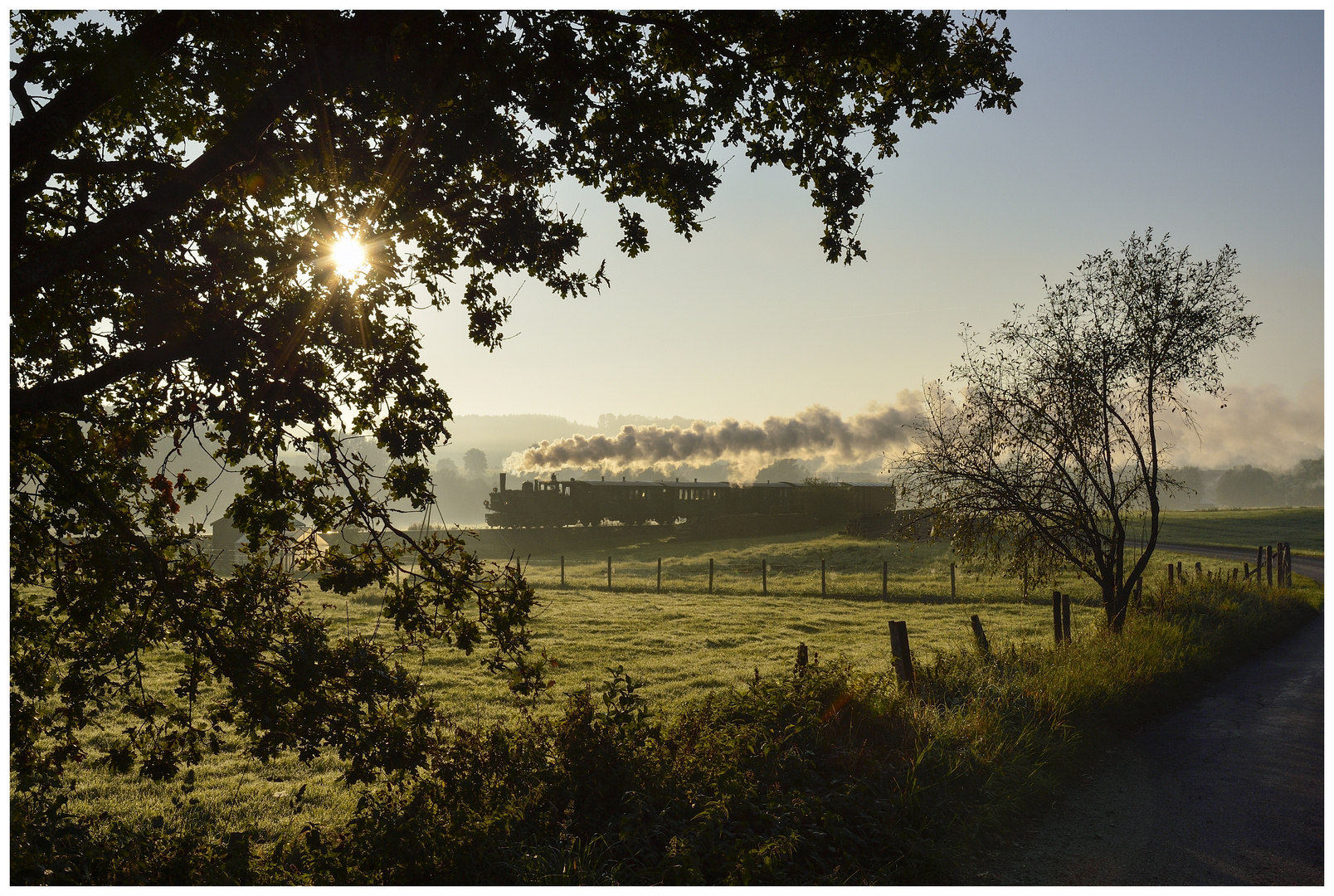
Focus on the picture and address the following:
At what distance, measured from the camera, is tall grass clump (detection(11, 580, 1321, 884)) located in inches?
203

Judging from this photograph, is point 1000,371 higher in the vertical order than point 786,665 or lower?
higher

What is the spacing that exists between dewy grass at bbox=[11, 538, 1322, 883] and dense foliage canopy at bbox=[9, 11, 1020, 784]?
0.67 meters

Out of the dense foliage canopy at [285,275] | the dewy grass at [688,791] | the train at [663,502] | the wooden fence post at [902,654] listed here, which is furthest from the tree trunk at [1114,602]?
the train at [663,502]

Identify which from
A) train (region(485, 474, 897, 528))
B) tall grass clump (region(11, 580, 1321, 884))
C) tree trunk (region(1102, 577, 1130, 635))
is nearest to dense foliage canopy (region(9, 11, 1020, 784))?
tall grass clump (region(11, 580, 1321, 884))

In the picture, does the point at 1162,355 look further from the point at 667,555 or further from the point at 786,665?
the point at 667,555

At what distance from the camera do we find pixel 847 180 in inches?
244

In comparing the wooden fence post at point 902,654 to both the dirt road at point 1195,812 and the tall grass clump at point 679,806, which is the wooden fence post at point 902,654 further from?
the dirt road at point 1195,812

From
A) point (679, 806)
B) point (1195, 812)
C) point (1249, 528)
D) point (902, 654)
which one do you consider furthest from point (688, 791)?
point (1249, 528)

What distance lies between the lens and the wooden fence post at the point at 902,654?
889cm

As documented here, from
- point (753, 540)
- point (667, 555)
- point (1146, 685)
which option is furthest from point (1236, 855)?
point (753, 540)

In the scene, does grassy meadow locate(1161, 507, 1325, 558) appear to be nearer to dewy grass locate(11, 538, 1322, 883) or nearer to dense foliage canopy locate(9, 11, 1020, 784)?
dewy grass locate(11, 538, 1322, 883)

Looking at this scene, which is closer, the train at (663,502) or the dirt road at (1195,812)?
the dirt road at (1195,812)

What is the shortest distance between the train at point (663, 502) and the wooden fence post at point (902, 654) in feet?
152

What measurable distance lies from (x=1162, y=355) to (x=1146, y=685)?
6118 mm
